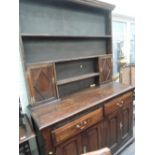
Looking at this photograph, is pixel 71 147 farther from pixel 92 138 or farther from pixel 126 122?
pixel 126 122

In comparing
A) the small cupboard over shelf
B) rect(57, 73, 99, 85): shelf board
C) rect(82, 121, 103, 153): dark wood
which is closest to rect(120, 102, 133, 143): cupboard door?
the small cupboard over shelf

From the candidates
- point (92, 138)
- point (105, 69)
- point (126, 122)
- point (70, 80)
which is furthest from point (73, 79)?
point (126, 122)

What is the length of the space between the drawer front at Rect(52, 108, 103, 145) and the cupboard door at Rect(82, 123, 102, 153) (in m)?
0.08

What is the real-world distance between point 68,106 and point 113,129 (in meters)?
0.73

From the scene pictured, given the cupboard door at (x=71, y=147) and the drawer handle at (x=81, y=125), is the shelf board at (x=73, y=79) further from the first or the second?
the cupboard door at (x=71, y=147)

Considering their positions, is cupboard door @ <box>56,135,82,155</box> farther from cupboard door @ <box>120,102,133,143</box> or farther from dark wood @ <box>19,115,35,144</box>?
cupboard door @ <box>120,102,133,143</box>

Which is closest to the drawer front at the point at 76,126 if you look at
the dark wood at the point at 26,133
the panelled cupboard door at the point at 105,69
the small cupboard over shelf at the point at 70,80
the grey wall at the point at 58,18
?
the small cupboard over shelf at the point at 70,80

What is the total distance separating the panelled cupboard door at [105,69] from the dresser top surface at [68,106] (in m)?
0.31

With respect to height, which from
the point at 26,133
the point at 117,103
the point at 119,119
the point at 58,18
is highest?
the point at 58,18

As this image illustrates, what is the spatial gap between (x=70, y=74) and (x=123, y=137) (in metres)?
1.19

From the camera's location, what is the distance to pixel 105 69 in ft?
6.66
